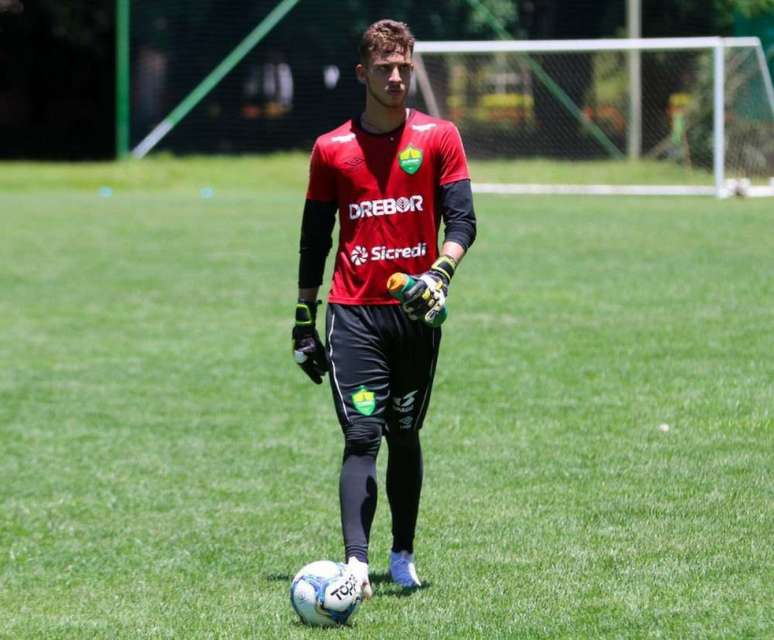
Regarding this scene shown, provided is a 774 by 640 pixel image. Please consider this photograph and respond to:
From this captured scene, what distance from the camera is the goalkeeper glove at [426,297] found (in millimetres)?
5448

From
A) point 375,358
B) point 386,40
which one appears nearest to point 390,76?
point 386,40

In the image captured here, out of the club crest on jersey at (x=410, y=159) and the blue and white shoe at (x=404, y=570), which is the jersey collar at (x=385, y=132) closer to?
the club crest on jersey at (x=410, y=159)

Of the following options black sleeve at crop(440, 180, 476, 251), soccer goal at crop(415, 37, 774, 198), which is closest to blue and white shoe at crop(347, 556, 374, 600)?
black sleeve at crop(440, 180, 476, 251)

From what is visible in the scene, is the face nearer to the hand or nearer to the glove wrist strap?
the glove wrist strap

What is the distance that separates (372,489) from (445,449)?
3.13m

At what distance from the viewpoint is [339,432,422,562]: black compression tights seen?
5.74 metres

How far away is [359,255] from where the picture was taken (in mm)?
5789

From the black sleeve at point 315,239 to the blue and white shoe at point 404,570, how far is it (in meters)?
1.20

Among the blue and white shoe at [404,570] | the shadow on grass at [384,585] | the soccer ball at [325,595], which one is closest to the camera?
the soccer ball at [325,595]

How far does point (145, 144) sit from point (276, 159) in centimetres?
282

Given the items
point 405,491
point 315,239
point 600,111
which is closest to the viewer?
point 315,239

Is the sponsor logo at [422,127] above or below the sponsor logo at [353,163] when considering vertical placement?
above

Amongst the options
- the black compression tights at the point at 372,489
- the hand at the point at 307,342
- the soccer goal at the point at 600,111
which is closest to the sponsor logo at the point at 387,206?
the hand at the point at 307,342

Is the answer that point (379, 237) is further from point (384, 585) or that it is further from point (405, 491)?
point (384, 585)
